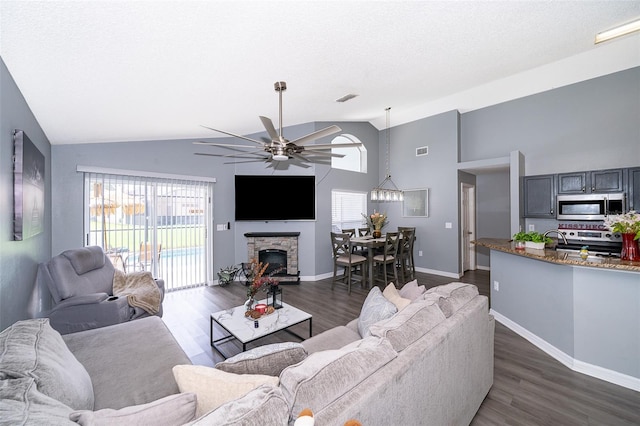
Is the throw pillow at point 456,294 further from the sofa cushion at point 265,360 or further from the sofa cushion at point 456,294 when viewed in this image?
the sofa cushion at point 265,360

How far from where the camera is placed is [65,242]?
12.4 ft

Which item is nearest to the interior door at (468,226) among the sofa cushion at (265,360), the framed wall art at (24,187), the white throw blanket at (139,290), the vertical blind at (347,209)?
the vertical blind at (347,209)

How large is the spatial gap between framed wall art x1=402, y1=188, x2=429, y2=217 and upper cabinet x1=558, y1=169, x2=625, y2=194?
2.40m

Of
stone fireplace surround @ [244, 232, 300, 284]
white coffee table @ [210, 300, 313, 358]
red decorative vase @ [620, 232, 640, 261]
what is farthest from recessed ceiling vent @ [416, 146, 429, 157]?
white coffee table @ [210, 300, 313, 358]

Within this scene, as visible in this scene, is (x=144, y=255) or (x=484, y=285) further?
(x=484, y=285)

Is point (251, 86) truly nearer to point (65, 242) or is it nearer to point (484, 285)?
point (65, 242)

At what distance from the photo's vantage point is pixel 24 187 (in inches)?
82.8

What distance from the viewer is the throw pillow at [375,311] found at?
186 centimetres

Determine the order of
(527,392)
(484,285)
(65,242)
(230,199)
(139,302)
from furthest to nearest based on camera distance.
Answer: (230,199) → (484,285) → (65,242) → (139,302) → (527,392)

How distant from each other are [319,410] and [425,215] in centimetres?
597

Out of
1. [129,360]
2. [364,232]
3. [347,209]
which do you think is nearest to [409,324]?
[129,360]

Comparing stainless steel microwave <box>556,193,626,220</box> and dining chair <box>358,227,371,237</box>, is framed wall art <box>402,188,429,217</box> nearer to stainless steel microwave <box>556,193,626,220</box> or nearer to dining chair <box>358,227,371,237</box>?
dining chair <box>358,227,371,237</box>

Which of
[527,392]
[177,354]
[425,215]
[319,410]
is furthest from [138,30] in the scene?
[425,215]

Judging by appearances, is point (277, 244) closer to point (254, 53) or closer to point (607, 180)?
point (254, 53)
